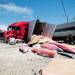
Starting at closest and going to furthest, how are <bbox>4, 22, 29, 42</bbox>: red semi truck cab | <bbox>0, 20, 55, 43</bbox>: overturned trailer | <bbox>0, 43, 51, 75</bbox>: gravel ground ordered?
<bbox>0, 43, 51, 75</bbox>: gravel ground, <bbox>0, 20, 55, 43</bbox>: overturned trailer, <bbox>4, 22, 29, 42</bbox>: red semi truck cab

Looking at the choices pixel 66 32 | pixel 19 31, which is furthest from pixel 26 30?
pixel 66 32

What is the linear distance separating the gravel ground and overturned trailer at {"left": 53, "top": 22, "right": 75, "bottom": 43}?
1161 centimetres

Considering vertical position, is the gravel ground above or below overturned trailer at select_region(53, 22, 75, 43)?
below

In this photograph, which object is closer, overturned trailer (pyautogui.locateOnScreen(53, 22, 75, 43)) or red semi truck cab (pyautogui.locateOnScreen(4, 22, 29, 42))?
red semi truck cab (pyautogui.locateOnScreen(4, 22, 29, 42))

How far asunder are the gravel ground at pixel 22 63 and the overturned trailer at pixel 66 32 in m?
11.6

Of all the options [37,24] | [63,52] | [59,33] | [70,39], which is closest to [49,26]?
[37,24]

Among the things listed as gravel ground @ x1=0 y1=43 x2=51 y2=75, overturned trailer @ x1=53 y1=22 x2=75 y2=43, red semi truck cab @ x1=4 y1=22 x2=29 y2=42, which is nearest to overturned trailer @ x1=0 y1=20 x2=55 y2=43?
red semi truck cab @ x1=4 y1=22 x2=29 y2=42

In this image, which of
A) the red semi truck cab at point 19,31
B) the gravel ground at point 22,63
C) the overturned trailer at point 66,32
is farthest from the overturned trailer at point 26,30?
the gravel ground at point 22,63

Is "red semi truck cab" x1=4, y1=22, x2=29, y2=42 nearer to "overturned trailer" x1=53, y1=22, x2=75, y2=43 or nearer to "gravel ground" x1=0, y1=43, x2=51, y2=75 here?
"overturned trailer" x1=53, y1=22, x2=75, y2=43

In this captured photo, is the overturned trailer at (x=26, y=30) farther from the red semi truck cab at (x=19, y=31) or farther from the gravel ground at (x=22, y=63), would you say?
the gravel ground at (x=22, y=63)

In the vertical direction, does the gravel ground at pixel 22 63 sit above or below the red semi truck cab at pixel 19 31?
below

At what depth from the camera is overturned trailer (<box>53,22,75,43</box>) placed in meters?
23.2

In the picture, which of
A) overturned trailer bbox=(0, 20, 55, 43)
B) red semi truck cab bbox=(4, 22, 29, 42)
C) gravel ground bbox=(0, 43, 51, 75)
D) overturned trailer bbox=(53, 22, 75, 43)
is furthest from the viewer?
overturned trailer bbox=(53, 22, 75, 43)

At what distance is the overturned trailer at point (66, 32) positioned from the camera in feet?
76.1
